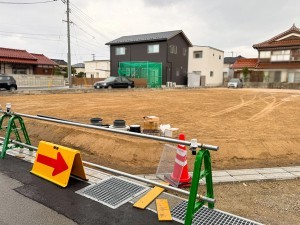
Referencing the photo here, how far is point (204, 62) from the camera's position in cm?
3847

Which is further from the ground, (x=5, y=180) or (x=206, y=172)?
(x=206, y=172)

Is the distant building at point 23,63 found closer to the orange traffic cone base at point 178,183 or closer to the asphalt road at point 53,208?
the asphalt road at point 53,208

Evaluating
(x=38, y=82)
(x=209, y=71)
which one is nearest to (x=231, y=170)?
(x=38, y=82)

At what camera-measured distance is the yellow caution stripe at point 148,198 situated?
329cm

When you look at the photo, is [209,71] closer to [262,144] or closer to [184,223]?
[262,144]

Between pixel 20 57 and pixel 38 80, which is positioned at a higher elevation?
pixel 20 57

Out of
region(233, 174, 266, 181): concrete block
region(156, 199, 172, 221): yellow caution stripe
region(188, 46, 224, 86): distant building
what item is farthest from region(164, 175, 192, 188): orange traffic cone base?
region(188, 46, 224, 86): distant building

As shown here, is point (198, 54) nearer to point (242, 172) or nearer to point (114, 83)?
point (114, 83)

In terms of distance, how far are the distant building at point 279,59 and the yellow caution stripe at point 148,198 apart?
122 feet

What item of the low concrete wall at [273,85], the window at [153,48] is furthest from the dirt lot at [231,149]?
the low concrete wall at [273,85]

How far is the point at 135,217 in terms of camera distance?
9.99 ft

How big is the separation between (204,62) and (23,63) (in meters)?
25.4

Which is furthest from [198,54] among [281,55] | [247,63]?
[281,55]

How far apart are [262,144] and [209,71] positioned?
34721 millimetres
